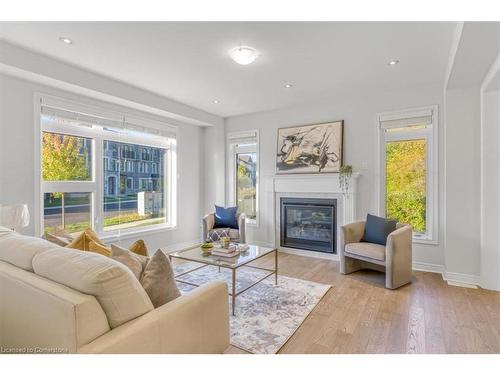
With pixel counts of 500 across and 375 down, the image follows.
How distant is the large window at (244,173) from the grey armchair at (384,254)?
1942mm

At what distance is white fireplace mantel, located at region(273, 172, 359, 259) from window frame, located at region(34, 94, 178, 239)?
6.10 ft

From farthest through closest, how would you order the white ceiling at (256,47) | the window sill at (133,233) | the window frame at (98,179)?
the window sill at (133,233), the window frame at (98,179), the white ceiling at (256,47)

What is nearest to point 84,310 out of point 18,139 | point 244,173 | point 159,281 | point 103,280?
point 103,280

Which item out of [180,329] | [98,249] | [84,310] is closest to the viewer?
[84,310]

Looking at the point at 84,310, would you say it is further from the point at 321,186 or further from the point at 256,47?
the point at 321,186

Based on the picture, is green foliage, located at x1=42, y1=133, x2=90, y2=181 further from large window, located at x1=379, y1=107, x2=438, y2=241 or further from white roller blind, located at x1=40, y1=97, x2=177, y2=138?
large window, located at x1=379, y1=107, x2=438, y2=241

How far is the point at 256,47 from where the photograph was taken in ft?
8.51

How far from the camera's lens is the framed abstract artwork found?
14.0 feet

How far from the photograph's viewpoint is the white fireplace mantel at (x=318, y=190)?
162 inches

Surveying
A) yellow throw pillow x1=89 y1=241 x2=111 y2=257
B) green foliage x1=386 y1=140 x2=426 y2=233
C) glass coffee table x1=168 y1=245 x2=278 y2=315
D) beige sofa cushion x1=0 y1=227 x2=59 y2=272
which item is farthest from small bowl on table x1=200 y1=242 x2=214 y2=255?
green foliage x1=386 y1=140 x2=426 y2=233

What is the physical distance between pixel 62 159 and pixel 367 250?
3967 millimetres

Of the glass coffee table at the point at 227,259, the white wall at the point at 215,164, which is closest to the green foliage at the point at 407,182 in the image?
the glass coffee table at the point at 227,259

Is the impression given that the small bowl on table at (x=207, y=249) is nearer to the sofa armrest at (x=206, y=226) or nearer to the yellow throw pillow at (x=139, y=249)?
the yellow throw pillow at (x=139, y=249)

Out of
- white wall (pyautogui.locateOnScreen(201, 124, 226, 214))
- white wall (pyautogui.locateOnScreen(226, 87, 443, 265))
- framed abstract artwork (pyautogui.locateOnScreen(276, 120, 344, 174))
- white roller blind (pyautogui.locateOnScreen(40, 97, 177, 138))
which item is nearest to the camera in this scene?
white roller blind (pyautogui.locateOnScreen(40, 97, 177, 138))
